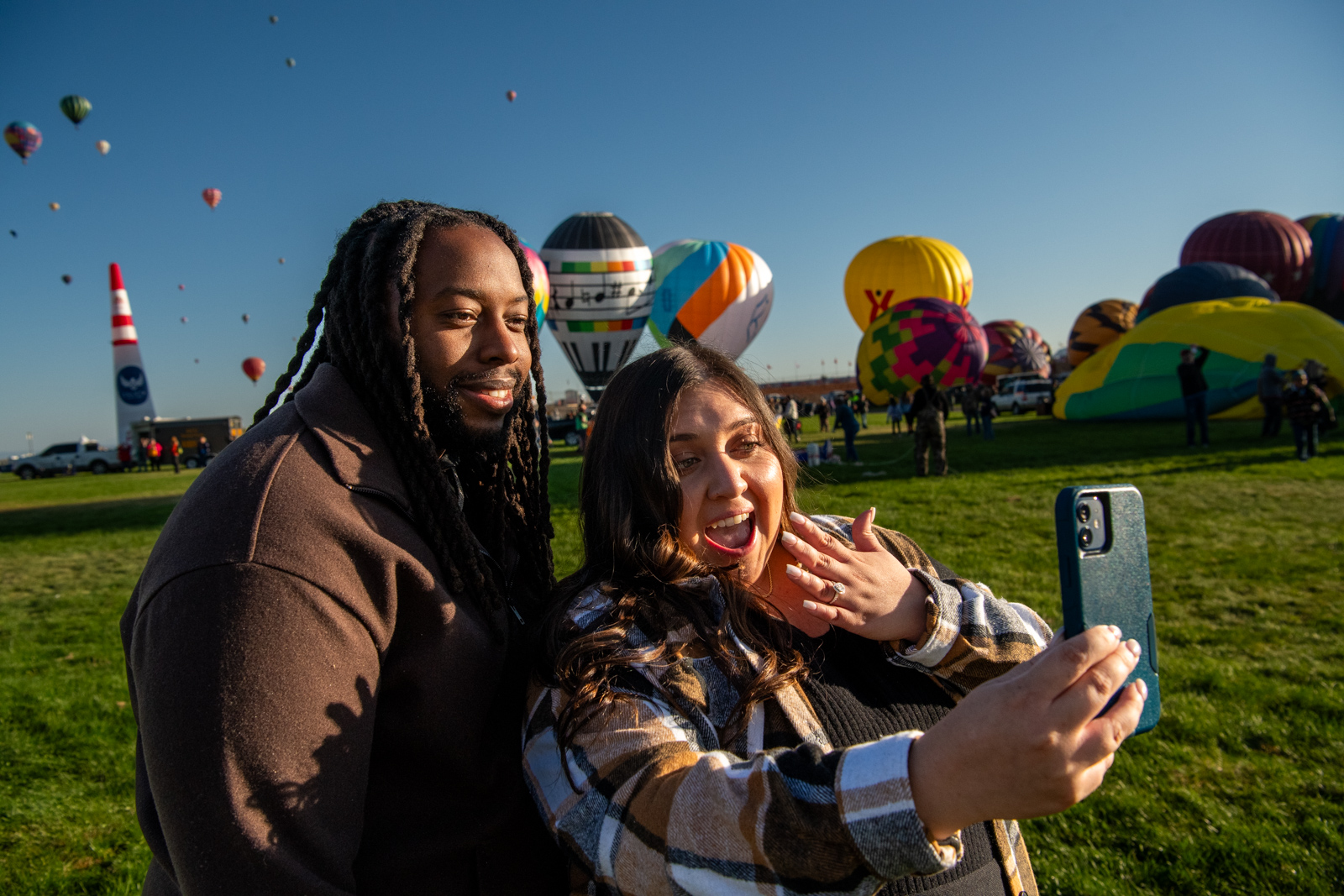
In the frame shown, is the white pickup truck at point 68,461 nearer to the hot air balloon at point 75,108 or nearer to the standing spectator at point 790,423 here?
the hot air balloon at point 75,108

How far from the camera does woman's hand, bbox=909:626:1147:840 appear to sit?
795 mm

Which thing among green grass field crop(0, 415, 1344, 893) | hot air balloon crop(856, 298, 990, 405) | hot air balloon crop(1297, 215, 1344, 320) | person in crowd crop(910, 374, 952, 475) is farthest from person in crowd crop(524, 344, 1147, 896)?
hot air balloon crop(1297, 215, 1344, 320)

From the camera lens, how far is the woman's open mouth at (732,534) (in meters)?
1.54

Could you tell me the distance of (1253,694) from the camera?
396cm

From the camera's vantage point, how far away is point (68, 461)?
36.7 meters

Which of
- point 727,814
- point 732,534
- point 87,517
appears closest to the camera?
point 727,814

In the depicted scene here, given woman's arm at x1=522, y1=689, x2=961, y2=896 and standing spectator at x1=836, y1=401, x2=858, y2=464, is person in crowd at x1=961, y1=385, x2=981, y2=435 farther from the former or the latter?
woman's arm at x1=522, y1=689, x2=961, y2=896

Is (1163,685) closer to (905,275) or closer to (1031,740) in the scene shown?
(1031,740)

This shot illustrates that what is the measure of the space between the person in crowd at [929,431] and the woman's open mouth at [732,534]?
35.9 ft

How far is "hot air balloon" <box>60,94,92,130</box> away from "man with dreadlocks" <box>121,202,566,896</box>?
40.7 metres

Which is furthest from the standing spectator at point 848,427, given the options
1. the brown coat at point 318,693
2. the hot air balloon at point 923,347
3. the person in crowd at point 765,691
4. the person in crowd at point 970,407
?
the brown coat at point 318,693

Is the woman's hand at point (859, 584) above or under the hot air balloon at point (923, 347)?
under

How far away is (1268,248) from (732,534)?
35.0 meters

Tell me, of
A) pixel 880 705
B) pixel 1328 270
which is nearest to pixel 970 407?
pixel 1328 270
